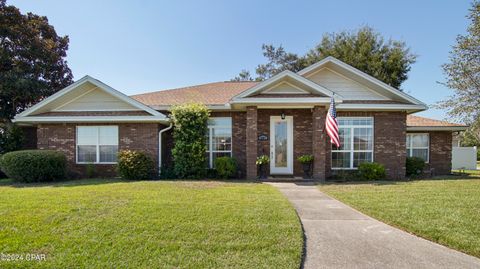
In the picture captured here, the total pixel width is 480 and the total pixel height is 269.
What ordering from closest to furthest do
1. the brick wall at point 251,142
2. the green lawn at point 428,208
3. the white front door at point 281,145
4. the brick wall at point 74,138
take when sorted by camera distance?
the green lawn at point 428,208, the brick wall at point 251,142, the brick wall at point 74,138, the white front door at point 281,145

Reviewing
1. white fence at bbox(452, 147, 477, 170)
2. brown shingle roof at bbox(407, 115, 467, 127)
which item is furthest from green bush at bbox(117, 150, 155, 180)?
white fence at bbox(452, 147, 477, 170)

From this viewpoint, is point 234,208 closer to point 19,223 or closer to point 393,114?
point 19,223

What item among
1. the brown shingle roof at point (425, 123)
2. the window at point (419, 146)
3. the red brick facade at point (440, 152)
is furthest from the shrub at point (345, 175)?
the red brick facade at point (440, 152)

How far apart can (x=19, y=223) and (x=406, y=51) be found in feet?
105

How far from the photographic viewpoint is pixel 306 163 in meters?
11.5

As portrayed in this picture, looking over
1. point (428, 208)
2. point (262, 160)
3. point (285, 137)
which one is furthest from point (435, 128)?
point (428, 208)

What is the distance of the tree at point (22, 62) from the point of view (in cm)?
1498

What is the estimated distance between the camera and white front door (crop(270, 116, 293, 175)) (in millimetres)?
12328

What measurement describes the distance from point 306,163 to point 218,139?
4.21 meters

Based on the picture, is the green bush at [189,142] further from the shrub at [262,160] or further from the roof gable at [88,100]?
the shrub at [262,160]

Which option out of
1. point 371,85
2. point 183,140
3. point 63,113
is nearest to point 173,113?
point 183,140

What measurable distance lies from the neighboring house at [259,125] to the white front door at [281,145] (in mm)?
46

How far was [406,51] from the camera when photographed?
88.1 feet

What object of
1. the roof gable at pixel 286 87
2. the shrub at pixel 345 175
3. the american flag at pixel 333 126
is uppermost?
the roof gable at pixel 286 87
